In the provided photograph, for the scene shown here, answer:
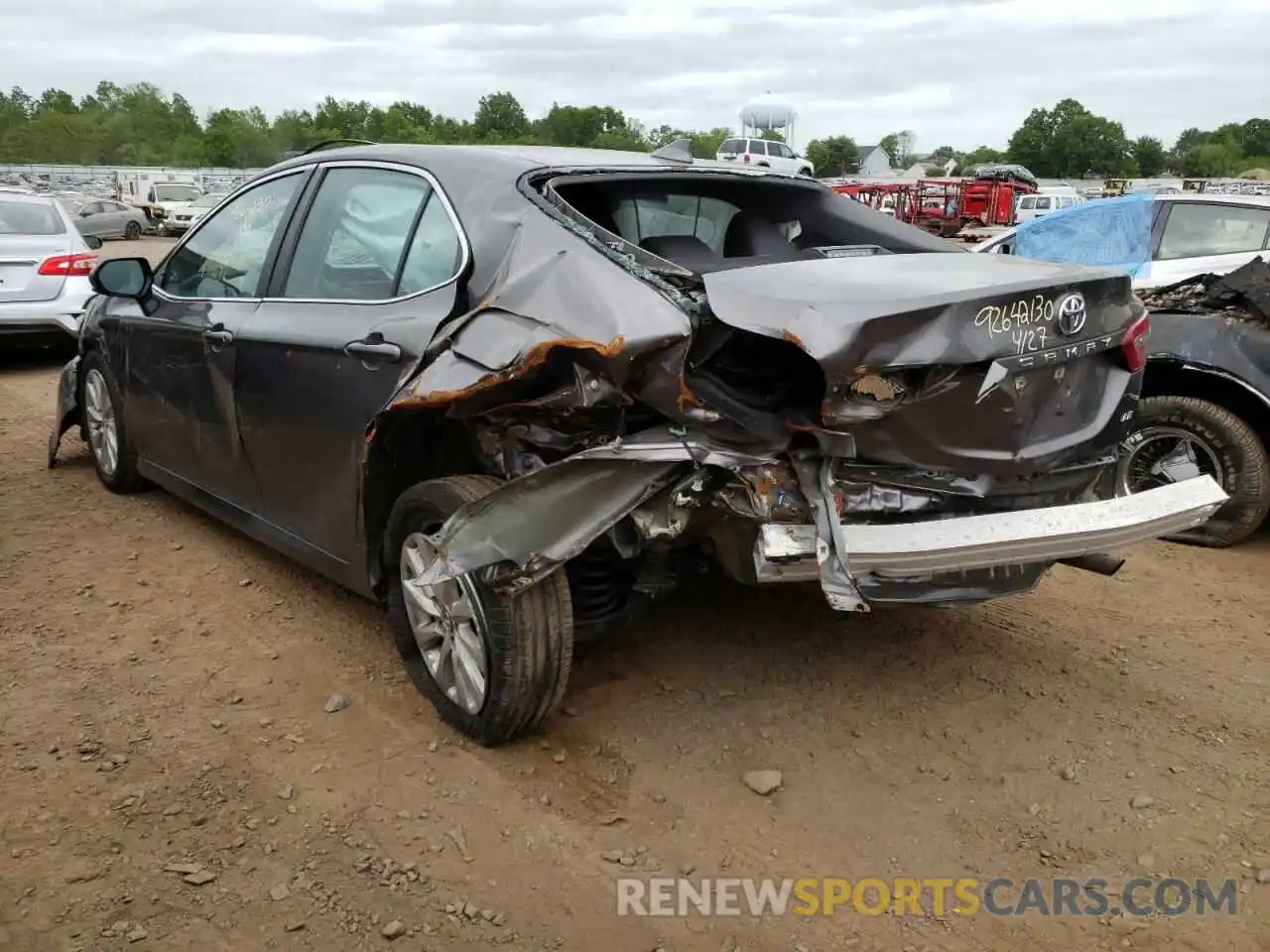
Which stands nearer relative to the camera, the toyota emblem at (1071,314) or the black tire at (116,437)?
the toyota emblem at (1071,314)

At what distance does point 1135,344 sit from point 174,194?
3582cm

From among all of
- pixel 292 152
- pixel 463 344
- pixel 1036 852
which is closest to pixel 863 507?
pixel 1036 852

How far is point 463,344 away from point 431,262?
478 mm

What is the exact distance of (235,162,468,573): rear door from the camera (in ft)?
10.1

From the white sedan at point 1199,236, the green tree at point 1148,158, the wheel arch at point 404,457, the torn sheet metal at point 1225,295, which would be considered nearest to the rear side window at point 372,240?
the wheel arch at point 404,457

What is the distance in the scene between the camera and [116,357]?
4824 millimetres

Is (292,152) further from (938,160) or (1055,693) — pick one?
(938,160)

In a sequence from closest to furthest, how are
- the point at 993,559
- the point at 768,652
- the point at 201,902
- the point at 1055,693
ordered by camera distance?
the point at 201,902, the point at 993,559, the point at 1055,693, the point at 768,652

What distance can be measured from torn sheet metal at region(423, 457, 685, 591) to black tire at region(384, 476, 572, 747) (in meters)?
0.11

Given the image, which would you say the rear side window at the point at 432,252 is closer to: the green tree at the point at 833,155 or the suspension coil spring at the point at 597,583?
the suspension coil spring at the point at 597,583

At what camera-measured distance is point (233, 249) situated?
409cm

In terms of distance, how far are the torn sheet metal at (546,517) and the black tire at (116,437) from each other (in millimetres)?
3025

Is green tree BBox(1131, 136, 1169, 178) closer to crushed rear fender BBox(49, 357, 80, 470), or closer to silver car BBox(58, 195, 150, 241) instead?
silver car BBox(58, 195, 150, 241)

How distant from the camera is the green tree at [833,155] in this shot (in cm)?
8369
